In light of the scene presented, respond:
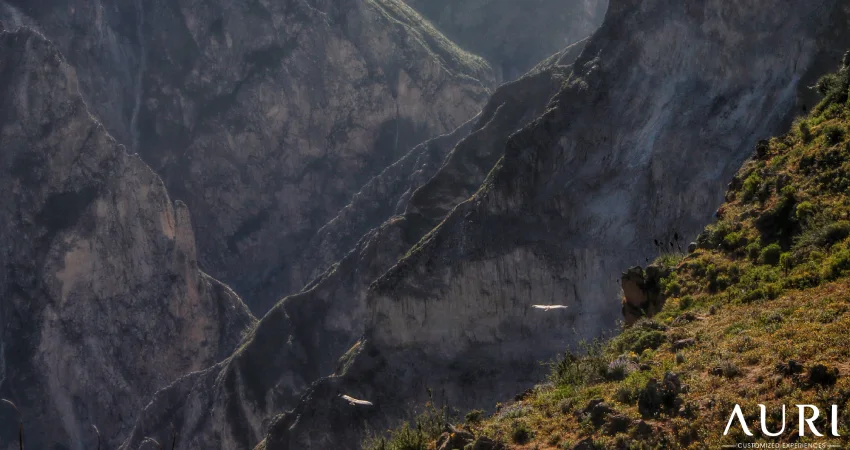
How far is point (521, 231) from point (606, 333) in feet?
37.2

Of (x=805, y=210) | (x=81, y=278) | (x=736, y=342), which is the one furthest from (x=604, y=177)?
(x=81, y=278)

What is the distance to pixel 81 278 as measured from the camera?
123m

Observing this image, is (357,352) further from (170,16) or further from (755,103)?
(170,16)

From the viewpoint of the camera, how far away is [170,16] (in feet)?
557

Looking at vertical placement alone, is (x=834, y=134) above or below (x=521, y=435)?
above

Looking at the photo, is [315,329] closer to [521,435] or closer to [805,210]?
[805,210]

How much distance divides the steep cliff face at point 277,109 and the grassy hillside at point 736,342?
123m

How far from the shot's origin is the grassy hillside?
2002cm

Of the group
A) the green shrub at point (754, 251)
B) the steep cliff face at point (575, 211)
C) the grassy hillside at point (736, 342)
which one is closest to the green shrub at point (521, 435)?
the grassy hillside at point (736, 342)

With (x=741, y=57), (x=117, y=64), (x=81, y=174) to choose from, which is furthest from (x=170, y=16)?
(x=741, y=57)

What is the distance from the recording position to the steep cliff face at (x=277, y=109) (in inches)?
6181

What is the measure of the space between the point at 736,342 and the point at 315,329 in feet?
272

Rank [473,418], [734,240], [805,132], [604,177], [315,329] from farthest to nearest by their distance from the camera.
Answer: [315,329] < [604,177] < [805,132] < [734,240] < [473,418]

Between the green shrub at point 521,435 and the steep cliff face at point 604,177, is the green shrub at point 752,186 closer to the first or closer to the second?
the green shrub at point 521,435
